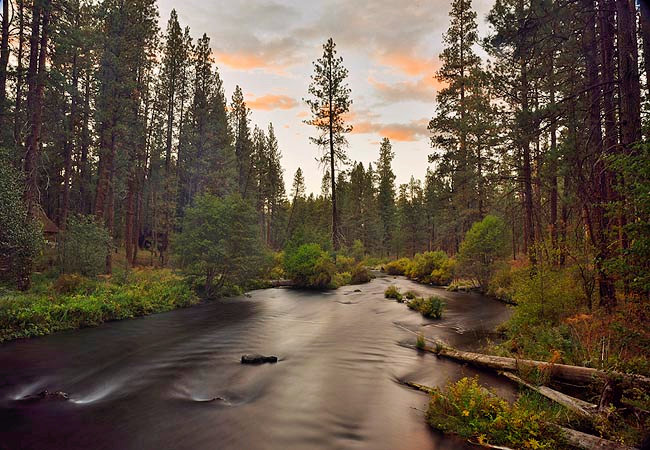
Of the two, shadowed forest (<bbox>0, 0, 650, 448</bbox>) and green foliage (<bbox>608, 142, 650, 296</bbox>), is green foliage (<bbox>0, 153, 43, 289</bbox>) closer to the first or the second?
shadowed forest (<bbox>0, 0, 650, 448</bbox>)

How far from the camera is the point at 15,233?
43.4ft

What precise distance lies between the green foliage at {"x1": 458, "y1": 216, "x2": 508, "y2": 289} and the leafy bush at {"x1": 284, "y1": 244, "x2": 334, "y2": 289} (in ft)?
34.1

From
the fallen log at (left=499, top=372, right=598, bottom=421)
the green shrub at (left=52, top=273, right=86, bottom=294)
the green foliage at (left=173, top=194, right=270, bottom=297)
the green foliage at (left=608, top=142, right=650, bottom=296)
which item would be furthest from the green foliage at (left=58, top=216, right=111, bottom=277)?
the green foliage at (left=608, top=142, right=650, bottom=296)

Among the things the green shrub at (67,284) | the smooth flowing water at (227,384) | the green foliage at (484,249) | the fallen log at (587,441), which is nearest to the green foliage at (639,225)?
the fallen log at (587,441)

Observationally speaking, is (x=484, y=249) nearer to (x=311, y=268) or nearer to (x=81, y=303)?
(x=311, y=268)

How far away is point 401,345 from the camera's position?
448 inches

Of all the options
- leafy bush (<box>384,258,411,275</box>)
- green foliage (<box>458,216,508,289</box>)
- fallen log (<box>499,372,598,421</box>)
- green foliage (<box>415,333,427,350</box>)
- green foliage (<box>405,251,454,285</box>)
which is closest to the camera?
fallen log (<box>499,372,598,421</box>)

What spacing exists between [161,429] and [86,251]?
15.6 metres

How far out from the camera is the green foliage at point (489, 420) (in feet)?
16.0

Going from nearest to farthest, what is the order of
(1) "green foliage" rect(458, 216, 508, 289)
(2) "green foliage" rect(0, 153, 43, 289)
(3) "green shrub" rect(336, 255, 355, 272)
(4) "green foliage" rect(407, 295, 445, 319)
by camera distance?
(2) "green foliage" rect(0, 153, 43, 289), (4) "green foliage" rect(407, 295, 445, 319), (1) "green foliage" rect(458, 216, 508, 289), (3) "green shrub" rect(336, 255, 355, 272)

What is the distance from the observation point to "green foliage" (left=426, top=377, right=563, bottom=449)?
4.86 m

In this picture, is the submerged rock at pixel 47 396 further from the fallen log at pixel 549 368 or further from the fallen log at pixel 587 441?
the fallen log at pixel 549 368

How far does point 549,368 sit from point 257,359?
737 centimetres

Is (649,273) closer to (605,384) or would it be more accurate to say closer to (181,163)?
(605,384)
